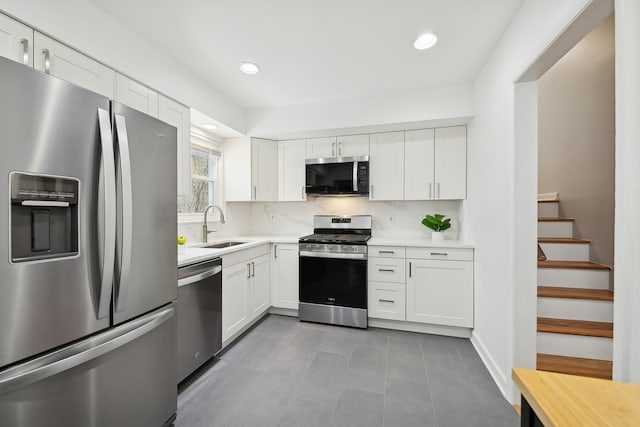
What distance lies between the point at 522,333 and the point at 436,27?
2092 millimetres

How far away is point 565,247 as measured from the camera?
7.97ft

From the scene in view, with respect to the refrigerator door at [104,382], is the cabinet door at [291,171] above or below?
above

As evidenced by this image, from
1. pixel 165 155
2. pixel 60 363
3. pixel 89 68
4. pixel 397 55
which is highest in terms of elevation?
pixel 397 55

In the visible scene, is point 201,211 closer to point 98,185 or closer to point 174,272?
point 174,272

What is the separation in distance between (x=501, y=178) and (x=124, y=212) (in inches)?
89.8

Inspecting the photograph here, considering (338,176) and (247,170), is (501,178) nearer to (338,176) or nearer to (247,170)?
(338,176)

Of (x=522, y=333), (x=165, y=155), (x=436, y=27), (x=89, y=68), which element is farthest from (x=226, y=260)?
(x=436, y=27)

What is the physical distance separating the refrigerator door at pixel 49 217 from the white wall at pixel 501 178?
209cm

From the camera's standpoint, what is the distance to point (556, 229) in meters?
2.69

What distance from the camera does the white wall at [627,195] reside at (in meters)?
0.84

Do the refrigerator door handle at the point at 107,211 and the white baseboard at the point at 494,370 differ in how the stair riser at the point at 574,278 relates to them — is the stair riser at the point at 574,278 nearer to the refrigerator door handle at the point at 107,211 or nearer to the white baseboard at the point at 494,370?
the white baseboard at the point at 494,370

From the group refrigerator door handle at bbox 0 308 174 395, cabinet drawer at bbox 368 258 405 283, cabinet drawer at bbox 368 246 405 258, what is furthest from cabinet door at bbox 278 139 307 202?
refrigerator door handle at bbox 0 308 174 395

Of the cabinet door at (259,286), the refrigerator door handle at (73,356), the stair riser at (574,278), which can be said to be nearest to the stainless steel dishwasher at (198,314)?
the refrigerator door handle at (73,356)

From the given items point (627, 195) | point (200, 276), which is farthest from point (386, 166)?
point (627, 195)
